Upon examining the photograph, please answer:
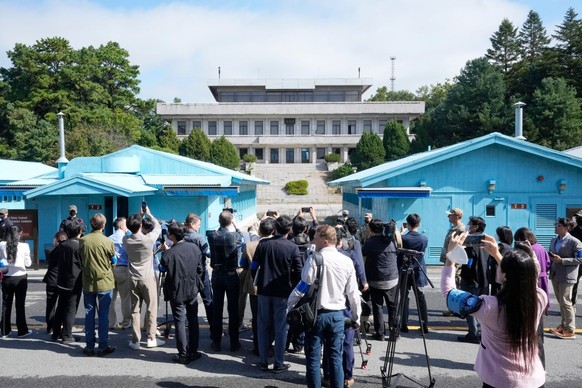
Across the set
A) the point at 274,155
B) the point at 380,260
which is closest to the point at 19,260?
the point at 380,260

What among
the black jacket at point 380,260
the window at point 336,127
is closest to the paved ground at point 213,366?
the black jacket at point 380,260

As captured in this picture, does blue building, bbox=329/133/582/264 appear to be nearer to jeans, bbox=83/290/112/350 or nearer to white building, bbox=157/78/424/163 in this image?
jeans, bbox=83/290/112/350

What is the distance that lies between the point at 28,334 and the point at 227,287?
3.56m

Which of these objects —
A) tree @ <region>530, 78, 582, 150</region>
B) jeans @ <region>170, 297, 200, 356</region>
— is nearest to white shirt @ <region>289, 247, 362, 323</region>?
jeans @ <region>170, 297, 200, 356</region>

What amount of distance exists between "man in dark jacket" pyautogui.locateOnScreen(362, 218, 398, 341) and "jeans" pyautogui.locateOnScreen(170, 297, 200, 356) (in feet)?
8.61

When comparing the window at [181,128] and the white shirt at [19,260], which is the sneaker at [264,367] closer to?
the white shirt at [19,260]

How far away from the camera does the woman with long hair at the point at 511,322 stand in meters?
3.04

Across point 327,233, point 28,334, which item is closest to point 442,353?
point 327,233

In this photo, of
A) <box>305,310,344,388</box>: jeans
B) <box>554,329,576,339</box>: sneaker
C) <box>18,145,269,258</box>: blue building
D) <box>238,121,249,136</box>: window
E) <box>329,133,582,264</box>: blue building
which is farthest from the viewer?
<box>238,121,249,136</box>: window

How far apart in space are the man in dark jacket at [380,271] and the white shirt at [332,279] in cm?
228

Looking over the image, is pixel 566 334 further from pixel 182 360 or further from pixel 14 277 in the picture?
pixel 14 277

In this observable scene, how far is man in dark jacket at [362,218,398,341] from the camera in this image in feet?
23.7

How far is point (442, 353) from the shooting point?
267 inches

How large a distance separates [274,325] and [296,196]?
4058 cm
